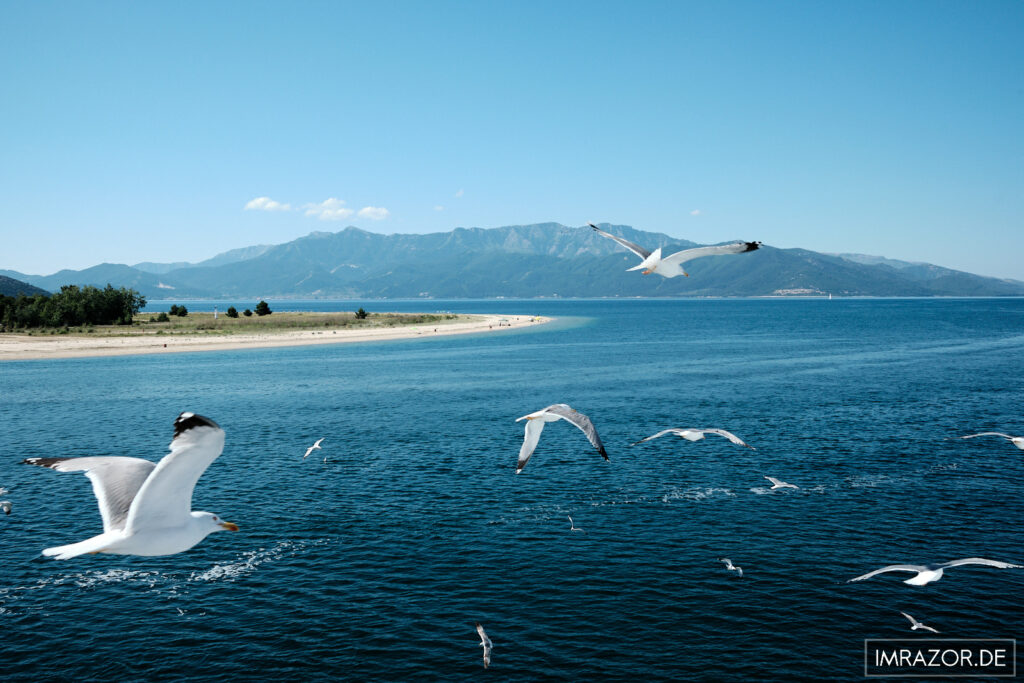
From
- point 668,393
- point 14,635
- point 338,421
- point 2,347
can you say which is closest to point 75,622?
point 14,635

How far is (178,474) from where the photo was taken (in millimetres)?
10281

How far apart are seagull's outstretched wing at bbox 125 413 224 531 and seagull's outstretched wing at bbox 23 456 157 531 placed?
86 cm

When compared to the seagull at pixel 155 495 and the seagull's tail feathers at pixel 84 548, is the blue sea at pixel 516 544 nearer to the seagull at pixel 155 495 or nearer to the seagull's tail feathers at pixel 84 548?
the seagull at pixel 155 495

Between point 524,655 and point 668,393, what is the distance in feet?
161

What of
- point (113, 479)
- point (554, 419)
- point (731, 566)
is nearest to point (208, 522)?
point (113, 479)

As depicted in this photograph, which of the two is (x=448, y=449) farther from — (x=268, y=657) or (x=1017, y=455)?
(x=1017, y=455)

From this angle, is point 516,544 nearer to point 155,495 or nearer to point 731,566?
point 731,566

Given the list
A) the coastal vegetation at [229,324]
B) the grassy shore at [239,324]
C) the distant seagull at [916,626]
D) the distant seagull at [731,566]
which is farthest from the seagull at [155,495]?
the coastal vegetation at [229,324]

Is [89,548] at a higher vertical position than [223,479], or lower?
higher

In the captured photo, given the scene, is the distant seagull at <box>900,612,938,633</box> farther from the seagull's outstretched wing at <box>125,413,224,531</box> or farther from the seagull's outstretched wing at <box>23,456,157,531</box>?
the seagull's outstretched wing at <box>23,456,157,531</box>

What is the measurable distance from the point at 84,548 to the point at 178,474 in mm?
1585

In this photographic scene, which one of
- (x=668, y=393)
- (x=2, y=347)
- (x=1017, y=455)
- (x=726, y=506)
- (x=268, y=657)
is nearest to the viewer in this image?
(x=268, y=657)

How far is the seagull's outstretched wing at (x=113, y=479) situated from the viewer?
11.2 meters

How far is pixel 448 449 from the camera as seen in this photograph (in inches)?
1660
